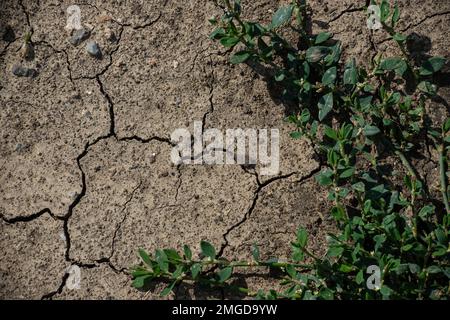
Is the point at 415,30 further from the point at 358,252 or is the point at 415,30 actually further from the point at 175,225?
→ the point at 175,225

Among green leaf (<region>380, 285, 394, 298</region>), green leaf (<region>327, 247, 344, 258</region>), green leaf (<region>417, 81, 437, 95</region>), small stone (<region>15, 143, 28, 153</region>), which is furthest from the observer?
small stone (<region>15, 143, 28, 153</region>)

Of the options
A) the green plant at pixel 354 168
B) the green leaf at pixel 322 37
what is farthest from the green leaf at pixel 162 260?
the green leaf at pixel 322 37

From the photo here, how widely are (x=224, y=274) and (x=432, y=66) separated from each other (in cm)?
122

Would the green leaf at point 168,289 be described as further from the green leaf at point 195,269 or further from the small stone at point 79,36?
the small stone at point 79,36

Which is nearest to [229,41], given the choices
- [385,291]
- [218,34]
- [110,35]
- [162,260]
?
[218,34]

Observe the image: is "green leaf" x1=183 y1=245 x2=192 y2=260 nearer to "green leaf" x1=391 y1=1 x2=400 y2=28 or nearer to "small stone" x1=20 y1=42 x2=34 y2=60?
"small stone" x1=20 y1=42 x2=34 y2=60

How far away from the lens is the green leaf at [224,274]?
295 centimetres

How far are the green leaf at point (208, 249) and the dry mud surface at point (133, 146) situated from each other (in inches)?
4.6

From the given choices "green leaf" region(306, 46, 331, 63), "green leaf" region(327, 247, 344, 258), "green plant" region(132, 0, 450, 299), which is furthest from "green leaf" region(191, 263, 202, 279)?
"green leaf" region(306, 46, 331, 63)

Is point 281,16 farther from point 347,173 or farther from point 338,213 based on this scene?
point 338,213

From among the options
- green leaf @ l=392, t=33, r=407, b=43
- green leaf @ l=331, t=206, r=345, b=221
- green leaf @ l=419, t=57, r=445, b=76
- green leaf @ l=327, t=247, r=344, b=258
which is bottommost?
green leaf @ l=327, t=247, r=344, b=258

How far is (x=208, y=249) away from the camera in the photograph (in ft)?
9.68

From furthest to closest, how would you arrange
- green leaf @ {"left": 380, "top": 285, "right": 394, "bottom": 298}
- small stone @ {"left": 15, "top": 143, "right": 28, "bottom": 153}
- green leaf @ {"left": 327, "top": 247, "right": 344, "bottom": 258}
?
small stone @ {"left": 15, "top": 143, "right": 28, "bottom": 153}, green leaf @ {"left": 327, "top": 247, "right": 344, "bottom": 258}, green leaf @ {"left": 380, "top": 285, "right": 394, "bottom": 298}

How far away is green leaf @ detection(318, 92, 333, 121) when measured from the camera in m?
3.04
